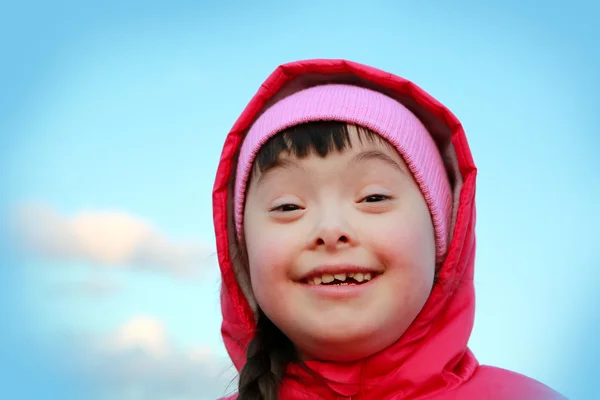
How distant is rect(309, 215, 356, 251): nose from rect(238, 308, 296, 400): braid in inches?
22.8

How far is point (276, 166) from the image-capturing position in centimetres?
275

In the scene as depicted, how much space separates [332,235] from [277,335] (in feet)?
2.26

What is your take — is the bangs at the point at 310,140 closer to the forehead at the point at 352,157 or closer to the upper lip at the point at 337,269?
the forehead at the point at 352,157

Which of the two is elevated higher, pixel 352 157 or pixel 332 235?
pixel 352 157

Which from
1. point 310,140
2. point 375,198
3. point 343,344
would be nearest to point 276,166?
point 310,140

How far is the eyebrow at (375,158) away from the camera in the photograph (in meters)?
2.65

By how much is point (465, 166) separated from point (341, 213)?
72cm

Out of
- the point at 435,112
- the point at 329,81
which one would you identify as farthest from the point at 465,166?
the point at 329,81

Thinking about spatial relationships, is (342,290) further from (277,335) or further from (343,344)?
(277,335)

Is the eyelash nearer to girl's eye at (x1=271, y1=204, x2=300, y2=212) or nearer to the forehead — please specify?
girl's eye at (x1=271, y1=204, x2=300, y2=212)

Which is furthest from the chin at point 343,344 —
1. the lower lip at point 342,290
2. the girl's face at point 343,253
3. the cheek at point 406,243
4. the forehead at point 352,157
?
the forehead at point 352,157

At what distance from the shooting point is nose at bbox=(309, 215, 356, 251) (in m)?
2.49

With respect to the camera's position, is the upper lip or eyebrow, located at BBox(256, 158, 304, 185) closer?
the upper lip

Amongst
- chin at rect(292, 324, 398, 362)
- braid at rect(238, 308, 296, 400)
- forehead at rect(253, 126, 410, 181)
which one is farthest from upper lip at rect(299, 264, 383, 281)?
braid at rect(238, 308, 296, 400)
